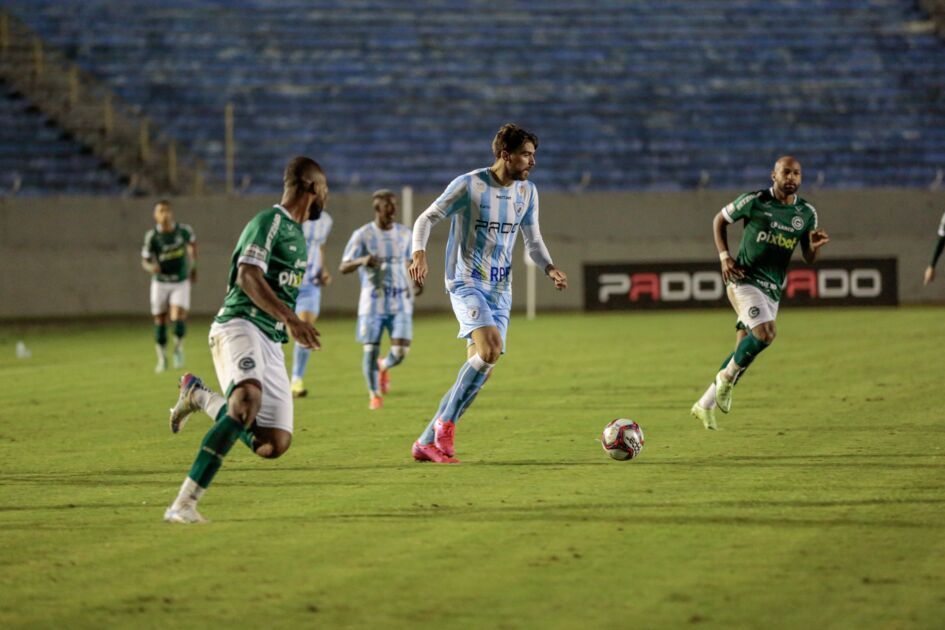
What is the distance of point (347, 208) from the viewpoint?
31.5 metres

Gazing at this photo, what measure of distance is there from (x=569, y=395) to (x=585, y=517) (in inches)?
279

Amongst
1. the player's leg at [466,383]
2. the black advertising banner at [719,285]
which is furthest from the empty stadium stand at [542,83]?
the player's leg at [466,383]

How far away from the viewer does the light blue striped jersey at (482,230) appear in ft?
32.1

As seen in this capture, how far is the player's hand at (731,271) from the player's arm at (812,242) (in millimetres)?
536

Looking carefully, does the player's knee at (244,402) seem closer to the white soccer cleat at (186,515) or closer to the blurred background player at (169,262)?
the white soccer cleat at (186,515)

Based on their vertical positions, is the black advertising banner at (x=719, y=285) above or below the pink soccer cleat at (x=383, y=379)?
below

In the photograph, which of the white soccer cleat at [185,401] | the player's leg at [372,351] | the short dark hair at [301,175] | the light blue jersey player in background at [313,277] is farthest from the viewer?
the light blue jersey player in background at [313,277]

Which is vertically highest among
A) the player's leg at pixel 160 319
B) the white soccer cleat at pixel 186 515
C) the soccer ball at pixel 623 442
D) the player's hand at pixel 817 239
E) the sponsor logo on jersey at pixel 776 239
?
the player's hand at pixel 817 239

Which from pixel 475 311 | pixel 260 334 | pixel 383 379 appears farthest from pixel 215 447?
pixel 383 379

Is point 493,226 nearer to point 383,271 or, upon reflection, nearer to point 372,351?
point 372,351

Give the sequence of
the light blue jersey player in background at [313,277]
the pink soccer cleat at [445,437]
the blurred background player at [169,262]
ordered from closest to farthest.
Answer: the pink soccer cleat at [445,437]
the light blue jersey player in background at [313,277]
the blurred background player at [169,262]

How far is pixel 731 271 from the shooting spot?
11.9m

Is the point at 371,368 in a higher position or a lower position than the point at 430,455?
lower

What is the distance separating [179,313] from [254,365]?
12.5 meters
